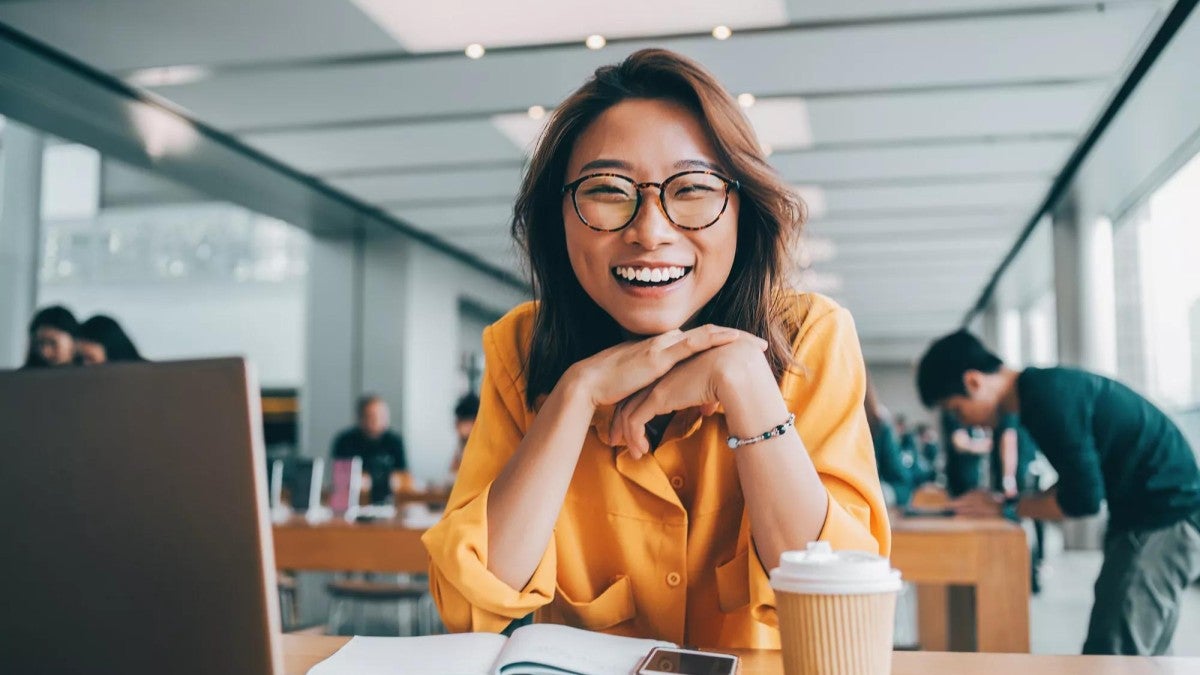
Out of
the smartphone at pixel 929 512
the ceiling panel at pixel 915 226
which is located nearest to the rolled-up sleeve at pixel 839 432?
the smartphone at pixel 929 512

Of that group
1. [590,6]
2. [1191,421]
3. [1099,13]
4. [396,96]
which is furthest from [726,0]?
[1191,421]

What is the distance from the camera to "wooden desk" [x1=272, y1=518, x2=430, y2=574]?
126 inches

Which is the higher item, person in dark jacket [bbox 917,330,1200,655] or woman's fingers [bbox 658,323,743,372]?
woman's fingers [bbox 658,323,743,372]

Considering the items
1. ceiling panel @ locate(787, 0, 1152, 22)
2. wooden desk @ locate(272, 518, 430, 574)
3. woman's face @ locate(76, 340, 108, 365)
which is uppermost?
ceiling panel @ locate(787, 0, 1152, 22)

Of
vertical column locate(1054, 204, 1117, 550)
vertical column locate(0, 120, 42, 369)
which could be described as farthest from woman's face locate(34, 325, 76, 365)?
vertical column locate(1054, 204, 1117, 550)

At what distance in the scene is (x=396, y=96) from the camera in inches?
201

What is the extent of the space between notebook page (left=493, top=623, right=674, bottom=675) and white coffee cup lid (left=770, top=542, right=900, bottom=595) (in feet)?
0.65

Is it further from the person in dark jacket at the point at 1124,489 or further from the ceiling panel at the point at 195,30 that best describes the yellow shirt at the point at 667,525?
the ceiling panel at the point at 195,30

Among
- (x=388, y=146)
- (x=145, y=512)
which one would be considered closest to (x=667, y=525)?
(x=145, y=512)

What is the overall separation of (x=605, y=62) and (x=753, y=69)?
1.99 meters

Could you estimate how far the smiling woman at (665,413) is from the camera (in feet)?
3.26

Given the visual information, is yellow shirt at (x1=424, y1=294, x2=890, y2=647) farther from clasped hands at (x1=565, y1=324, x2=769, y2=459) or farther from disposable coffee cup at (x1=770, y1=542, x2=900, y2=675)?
disposable coffee cup at (x1=770, y1=542, x2=900, y2=675)

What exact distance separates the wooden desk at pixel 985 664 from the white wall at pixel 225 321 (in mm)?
8643

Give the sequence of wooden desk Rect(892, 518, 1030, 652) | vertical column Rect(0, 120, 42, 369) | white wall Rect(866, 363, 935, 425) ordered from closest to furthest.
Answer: wooden desk Rect(892, 518, 1030, 652), vertical column Rect(0, 120, 42, 369), white wall Rect(866, 363, 935, 425)
